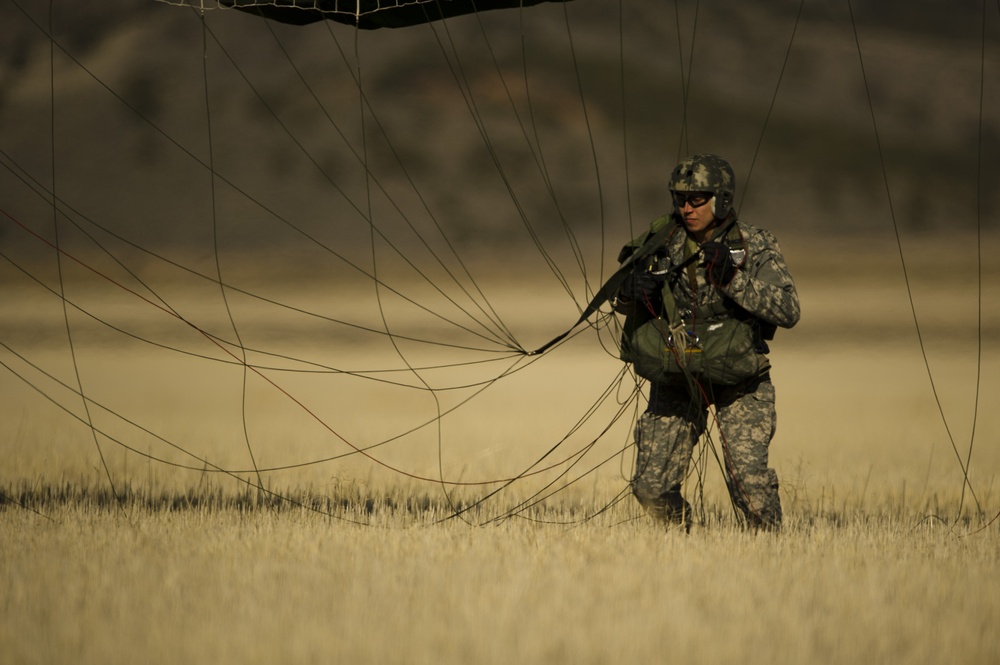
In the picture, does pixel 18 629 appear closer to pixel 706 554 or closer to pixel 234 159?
pixel 706 554

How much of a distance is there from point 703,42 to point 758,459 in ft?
168

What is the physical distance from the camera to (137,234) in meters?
42.9

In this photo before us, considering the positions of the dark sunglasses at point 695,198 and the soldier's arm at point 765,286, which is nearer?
the soldier's arm at point 765,286

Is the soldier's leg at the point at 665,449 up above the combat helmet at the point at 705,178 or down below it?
below

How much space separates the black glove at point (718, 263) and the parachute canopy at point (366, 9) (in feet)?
7.78

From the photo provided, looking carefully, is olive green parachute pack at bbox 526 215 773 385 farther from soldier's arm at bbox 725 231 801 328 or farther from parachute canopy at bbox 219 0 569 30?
parachute canopy at bbox 219 0 569 30

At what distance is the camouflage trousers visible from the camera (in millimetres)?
6133

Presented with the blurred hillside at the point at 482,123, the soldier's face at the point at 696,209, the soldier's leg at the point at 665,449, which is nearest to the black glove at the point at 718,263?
the soldier's face at the point at 696,209

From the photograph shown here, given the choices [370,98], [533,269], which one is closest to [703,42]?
[370,98]

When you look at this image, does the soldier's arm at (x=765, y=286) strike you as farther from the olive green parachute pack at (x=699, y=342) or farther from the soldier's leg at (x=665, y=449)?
the soldier's leg at (x=665, y=449)

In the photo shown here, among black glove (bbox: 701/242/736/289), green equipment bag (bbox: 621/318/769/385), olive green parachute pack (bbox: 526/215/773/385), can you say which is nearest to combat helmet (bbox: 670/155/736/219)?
olive green parachute pack (bbox: 526/215/773/385)

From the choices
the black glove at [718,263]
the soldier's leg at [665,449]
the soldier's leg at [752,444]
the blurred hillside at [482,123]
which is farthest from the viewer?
the blurred hillside at [482,123]

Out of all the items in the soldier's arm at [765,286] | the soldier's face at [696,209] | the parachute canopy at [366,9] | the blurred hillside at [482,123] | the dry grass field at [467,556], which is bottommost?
the dry grass field at [467,556]

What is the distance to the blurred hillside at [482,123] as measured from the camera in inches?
1754
